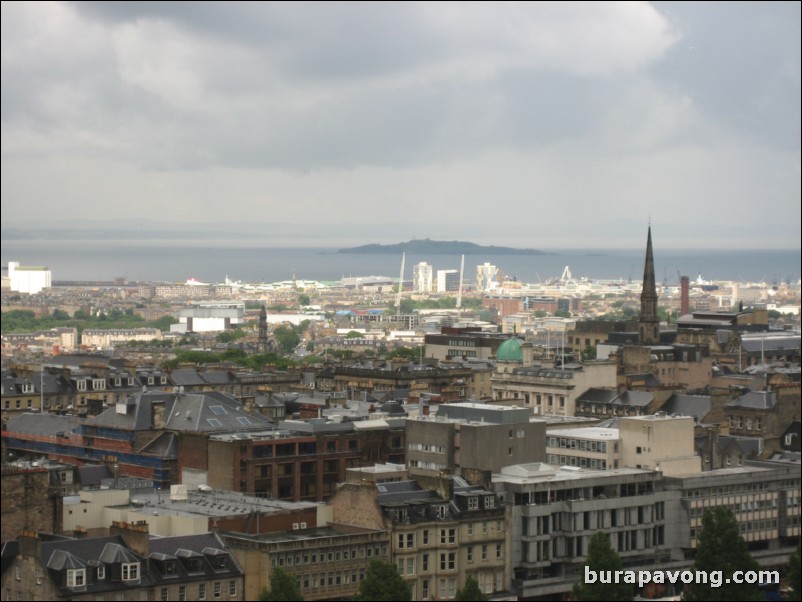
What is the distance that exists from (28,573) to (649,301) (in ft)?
342

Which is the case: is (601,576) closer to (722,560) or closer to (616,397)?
(722,560)

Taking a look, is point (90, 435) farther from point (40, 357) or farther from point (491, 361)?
point (40, 357)

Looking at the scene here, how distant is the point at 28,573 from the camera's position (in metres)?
52.9

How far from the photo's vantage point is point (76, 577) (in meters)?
52.2

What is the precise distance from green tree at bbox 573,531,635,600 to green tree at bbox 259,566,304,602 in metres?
9.61

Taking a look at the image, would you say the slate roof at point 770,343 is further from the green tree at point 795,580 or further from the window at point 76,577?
the window at point 76,577

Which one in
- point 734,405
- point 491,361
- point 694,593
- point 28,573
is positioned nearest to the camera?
point 28,573

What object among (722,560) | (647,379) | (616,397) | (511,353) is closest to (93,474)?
(722,560)

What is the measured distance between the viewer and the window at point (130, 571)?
5312cm

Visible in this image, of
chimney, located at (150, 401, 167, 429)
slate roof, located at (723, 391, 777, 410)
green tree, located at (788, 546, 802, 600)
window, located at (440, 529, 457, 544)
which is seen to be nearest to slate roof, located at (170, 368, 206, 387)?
chimney, located at (150, 401, 167, 429)

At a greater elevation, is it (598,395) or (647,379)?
(647,379)

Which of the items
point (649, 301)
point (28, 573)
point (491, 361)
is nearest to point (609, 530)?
point (28, 573)

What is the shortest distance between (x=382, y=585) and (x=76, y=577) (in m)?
9.03

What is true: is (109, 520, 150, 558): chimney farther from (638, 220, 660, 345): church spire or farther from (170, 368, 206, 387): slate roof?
(638, 220, 660, 345): church spire
